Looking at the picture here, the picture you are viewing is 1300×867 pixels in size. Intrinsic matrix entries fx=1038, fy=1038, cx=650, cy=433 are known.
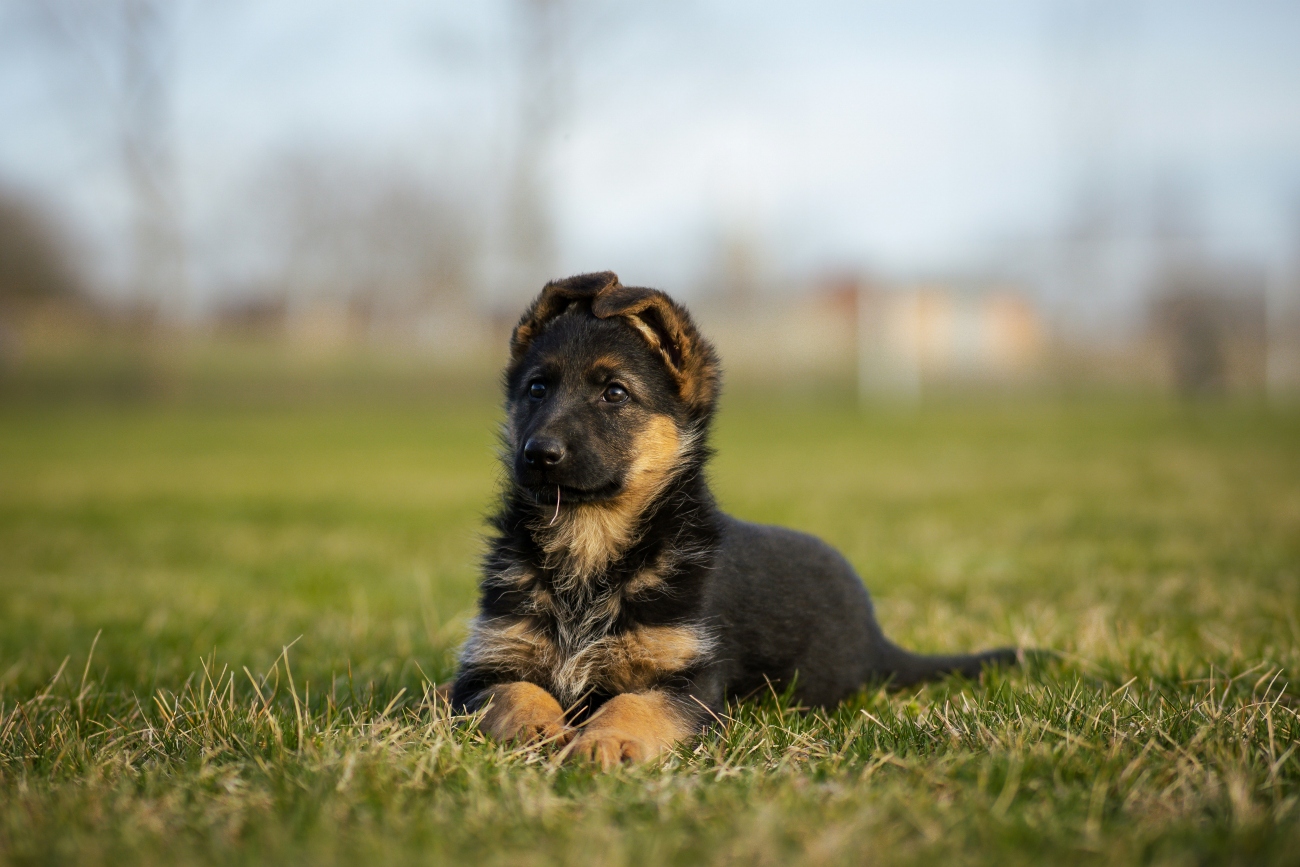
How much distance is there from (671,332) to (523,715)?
4.56 feet

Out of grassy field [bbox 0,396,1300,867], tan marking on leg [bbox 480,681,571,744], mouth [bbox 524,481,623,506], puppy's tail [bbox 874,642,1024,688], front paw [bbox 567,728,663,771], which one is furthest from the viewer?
puppy's tail [bbox 874,642,1024,688]

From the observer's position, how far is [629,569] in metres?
3.44

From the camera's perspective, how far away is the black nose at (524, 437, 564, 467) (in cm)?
323

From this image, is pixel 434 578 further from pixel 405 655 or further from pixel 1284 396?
pixel 1284 396

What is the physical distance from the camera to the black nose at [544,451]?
10.6 ft

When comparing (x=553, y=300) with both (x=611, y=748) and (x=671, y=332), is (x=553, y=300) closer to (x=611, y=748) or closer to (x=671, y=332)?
(x=671, y=332)

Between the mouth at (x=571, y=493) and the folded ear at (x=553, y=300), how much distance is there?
2.12 ft

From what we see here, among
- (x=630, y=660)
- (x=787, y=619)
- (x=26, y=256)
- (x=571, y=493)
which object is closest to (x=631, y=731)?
(x=630, y=660)

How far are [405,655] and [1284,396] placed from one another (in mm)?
31697

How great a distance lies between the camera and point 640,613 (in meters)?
3.33

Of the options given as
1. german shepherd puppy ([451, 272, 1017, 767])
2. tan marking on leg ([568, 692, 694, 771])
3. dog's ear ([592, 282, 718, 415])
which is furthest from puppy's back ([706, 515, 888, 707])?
dog's ear ([592, 282, 718, 415])

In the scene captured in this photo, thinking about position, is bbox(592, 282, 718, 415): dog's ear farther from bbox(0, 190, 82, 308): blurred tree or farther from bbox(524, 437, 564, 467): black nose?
bbox(0, 190, 82, 308): blurred tree

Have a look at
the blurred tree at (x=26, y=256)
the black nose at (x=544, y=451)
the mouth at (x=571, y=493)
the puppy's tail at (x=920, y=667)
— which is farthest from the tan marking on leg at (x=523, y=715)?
the blurred tree at (x=26, y=256)

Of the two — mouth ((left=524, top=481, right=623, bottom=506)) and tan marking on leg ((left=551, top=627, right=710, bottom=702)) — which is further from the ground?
mouth ((left=524, top=481, right=623, bottom=506))
